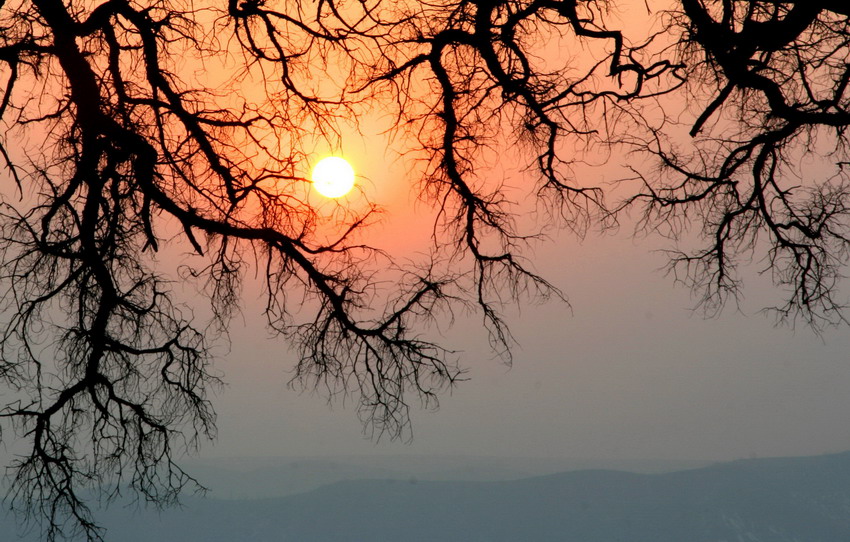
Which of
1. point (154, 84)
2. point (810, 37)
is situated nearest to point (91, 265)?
point (154, 84)

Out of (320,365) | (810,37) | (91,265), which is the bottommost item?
(320,365)

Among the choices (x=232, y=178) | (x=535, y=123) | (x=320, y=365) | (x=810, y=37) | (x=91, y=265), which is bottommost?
(x=320, y=365)

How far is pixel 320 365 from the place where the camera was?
22.2 feet

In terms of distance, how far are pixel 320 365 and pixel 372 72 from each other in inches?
100

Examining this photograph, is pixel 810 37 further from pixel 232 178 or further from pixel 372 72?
pixel 232 178

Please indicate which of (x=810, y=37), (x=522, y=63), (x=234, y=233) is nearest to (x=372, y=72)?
(x=522, y=63)

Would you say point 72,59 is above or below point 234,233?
above

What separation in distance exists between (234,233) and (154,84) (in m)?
1.54

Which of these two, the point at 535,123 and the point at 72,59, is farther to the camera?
the point at 535,123

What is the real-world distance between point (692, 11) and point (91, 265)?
535cm

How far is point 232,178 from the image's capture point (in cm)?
683

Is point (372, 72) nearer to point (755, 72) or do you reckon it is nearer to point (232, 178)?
point (232, 178)

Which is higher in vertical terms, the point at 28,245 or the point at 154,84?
the point at 154,84

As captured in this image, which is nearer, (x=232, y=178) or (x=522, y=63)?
(x=232, y=178)
